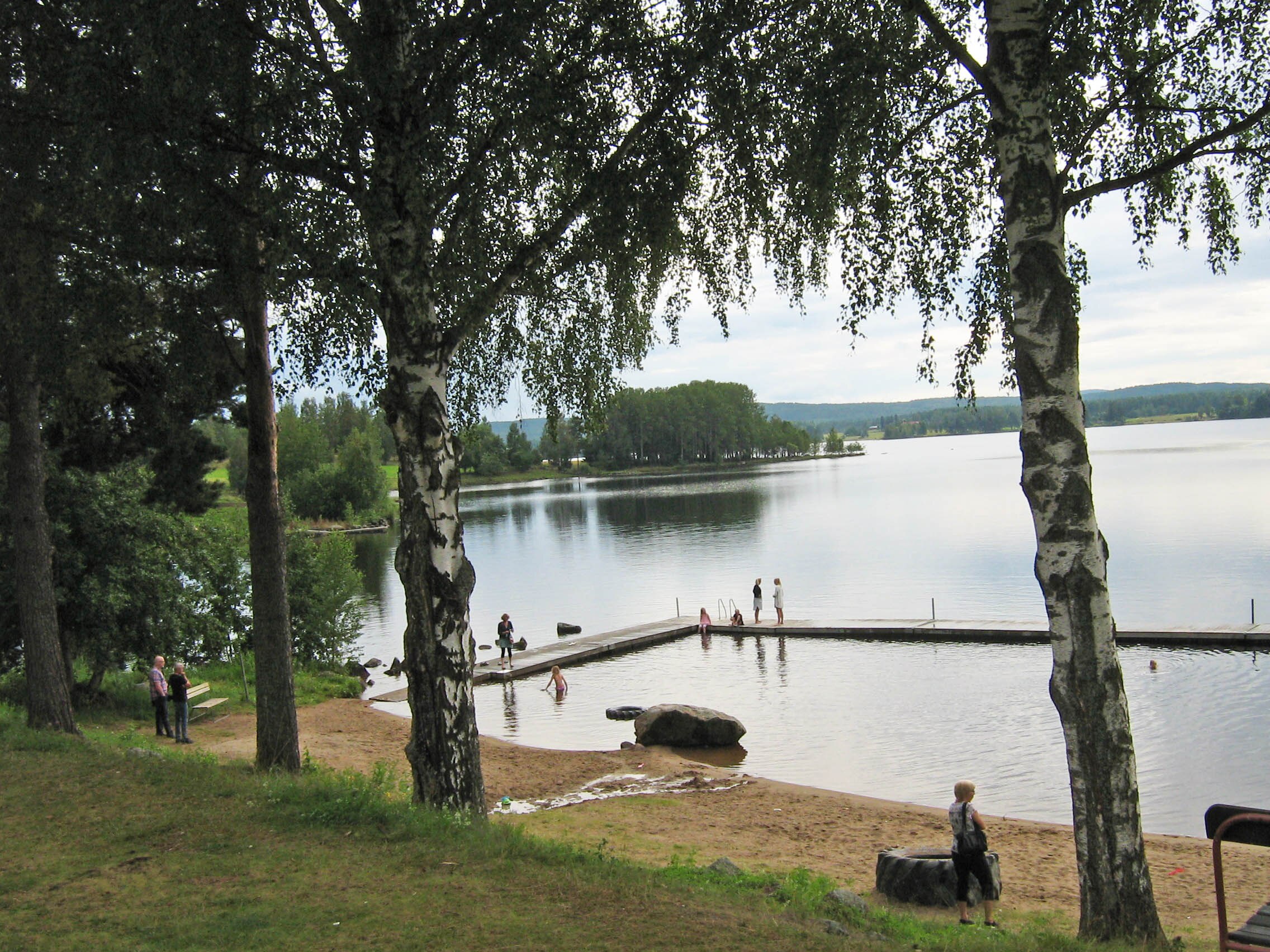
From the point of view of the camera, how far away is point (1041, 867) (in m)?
13.3

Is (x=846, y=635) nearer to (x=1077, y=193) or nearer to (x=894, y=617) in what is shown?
(x=894, y=617)

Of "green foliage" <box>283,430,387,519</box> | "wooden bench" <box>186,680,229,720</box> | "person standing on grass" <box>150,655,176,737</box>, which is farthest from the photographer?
"green foliage" <box>283,430,387,519</box>

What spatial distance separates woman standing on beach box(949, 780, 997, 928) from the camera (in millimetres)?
10172

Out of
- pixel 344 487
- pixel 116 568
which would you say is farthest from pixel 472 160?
pixel 344 487

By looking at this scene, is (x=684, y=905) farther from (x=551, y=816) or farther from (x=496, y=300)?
(x=551, y=816)

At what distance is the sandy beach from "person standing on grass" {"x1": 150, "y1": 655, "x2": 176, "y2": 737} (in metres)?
0.84

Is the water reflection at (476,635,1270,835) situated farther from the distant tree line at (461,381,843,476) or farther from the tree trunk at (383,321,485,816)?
the distant tree line at (461,381,843,476)

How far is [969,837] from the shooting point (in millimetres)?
10250

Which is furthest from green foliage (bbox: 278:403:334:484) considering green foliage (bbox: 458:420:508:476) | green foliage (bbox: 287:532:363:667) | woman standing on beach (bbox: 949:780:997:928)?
woman standing on beach (bbox: 949:780:997:928)

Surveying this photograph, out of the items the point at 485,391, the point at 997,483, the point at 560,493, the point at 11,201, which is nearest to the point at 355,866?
the point at 485,391

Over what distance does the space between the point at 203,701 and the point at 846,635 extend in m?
20.8

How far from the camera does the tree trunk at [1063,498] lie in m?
7.33

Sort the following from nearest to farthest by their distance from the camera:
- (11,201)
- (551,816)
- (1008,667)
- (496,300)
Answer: (496,300) → (11,201) → (551,816) → (1008,667)

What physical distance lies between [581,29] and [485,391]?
4.38m
